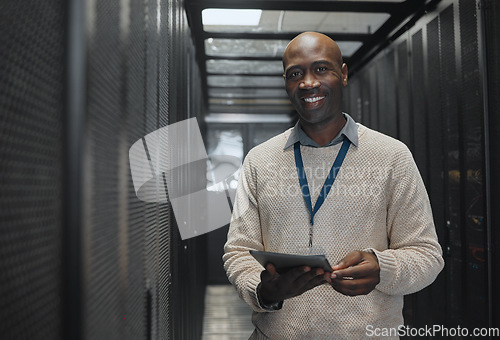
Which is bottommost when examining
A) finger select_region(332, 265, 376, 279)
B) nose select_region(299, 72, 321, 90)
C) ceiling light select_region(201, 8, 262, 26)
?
finger select_region(332, 265, 376, 279)

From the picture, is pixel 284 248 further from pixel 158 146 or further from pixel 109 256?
pixel 109 256

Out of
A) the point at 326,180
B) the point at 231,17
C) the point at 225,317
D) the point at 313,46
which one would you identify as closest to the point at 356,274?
the point at 326,180

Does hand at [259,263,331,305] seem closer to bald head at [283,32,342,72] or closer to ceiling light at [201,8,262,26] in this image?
bald head at [283,32,342,72]

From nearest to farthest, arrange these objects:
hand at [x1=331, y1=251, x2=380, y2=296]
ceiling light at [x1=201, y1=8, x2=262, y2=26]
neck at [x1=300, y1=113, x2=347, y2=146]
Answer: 1. hand at [x1=331, y1=251, x2=380, y2=296]
2. neck at [x1=300, y1=113, x2=347, y2=146]
3. ceiling light at [x1=201, y1=8, x2=262, y2=26]

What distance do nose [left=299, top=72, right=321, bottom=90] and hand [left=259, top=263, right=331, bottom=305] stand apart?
641 millimetres

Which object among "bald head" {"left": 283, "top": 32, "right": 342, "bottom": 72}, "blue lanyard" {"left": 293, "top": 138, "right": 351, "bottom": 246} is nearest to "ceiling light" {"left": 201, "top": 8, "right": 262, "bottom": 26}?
"bald head" {"left": 283, "top": 32, "right": 342, "bottom": 72}

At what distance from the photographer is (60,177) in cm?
66

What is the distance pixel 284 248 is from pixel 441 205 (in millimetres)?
1930

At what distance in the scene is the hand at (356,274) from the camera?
1.27 metres

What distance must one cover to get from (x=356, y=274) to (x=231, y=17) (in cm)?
295

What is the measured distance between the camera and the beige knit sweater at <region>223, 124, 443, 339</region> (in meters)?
1.41

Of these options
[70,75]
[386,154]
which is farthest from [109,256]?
[386,154]

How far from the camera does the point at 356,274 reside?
1297 mm

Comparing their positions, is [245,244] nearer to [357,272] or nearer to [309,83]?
[357,272]
